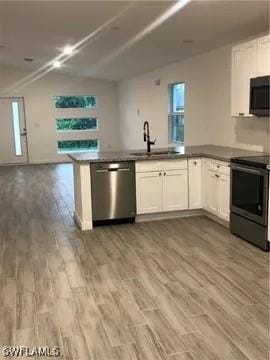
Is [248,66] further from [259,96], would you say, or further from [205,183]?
[205,183]

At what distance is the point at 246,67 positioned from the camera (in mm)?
4652

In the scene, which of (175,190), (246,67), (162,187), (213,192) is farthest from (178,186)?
(246,67)

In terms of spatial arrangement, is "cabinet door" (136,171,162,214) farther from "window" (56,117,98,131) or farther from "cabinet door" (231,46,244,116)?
"window" (56,117,98,131)

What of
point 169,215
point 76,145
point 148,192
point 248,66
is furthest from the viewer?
point 76,145

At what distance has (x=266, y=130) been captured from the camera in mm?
4918

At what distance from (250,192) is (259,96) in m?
1.09

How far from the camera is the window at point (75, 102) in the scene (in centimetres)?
1197

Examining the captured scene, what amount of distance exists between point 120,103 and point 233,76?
294 inches

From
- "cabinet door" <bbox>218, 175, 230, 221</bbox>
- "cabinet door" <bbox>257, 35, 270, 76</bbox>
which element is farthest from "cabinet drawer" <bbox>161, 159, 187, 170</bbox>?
"cabinet door" <bbox>257, 35, 270, 76</bbox>

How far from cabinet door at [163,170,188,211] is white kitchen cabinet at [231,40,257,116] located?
1068 mm

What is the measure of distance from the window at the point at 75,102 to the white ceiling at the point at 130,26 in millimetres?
4036

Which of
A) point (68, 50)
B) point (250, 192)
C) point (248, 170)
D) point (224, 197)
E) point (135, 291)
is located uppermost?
point (68, 50)

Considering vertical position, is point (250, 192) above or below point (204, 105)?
below

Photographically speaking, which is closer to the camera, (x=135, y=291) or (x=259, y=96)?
(x=135, y=291)
